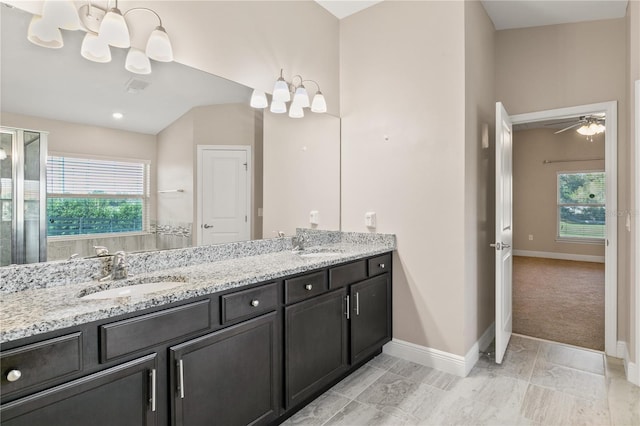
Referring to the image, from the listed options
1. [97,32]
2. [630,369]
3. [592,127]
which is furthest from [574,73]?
[97,32]

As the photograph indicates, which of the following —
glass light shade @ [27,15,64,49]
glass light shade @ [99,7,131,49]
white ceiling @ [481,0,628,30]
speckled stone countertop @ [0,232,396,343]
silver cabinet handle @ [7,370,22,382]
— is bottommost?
silver cabinet handle @ [7,370,22,382]

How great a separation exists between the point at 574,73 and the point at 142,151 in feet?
11.4

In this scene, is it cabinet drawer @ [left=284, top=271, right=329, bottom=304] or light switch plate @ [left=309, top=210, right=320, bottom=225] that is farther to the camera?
light switch plate @ [left=309, top=210, right=320, bottom=225]

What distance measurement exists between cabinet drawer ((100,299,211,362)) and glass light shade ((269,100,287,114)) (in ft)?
5.34

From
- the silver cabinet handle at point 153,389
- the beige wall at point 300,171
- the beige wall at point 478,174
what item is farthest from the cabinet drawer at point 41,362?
the beige wall at point 478,174

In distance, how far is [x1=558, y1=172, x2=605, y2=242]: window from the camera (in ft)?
23.7

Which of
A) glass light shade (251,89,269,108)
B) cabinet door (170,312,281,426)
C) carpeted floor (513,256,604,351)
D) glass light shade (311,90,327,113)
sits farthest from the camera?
carpeted floor (513,256,604,351)

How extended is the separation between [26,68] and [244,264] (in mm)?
1365

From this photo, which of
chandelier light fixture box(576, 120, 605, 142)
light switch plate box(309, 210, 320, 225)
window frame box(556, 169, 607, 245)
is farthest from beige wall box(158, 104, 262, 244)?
window frame box(556, 169, 607, 245)

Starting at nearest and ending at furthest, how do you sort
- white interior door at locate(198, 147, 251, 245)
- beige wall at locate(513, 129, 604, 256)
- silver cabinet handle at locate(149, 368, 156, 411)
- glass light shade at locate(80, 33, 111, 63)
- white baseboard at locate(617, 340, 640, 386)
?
silver cabinet handle at locate(149, 368, 156, 411) → glass light shade at locate(80, 33, 111, 63) → white interior door at locate(198, 147, 251, 245) → white baseboard at locate(617, 340, 640, 386) → beige wall at locate(513, 129, 604, 256)

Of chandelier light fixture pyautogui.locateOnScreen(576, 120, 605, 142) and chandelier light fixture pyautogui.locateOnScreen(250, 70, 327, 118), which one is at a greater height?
chandelier light fixture pyautogui.locateOnScreen(576, 120, 605, 142)

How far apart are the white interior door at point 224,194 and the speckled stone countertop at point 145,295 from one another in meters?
0.12

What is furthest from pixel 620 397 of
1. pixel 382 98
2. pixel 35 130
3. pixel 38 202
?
pixel 35 130

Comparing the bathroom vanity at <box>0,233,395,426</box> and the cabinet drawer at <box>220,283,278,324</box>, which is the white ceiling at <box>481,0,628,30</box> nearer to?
the bathroom vanity at <box>0,233,395,426</box>
